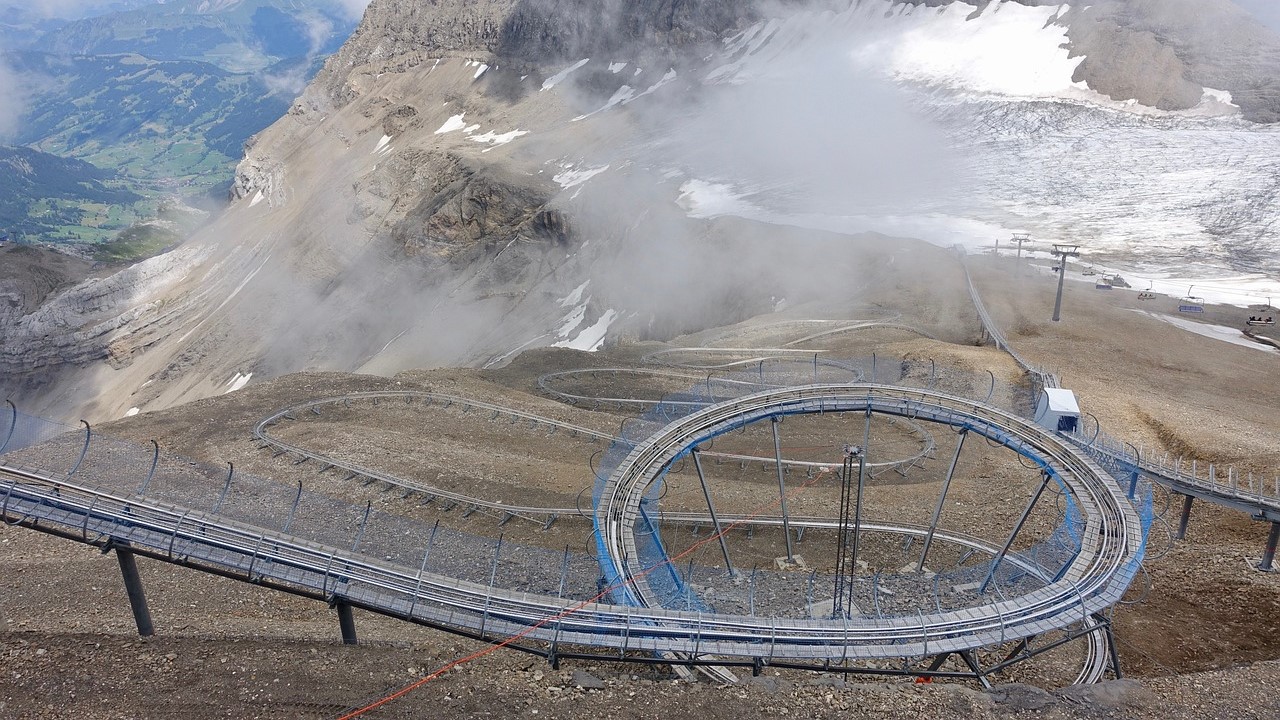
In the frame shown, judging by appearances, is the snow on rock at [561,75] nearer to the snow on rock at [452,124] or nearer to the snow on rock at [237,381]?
the snow on rock at [452,124]

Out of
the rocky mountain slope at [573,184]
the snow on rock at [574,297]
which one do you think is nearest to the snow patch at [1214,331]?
the rocky mountain slope at [573,184]

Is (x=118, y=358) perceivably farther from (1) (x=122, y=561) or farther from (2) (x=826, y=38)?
(2) (x=826, y=38)

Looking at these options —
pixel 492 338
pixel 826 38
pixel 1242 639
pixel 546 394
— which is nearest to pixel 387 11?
pixel 826 38

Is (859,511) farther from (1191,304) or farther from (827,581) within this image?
Result: (1191,304)

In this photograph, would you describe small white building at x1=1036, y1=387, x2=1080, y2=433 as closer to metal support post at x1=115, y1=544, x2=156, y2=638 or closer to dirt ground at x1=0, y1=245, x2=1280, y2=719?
dirt ground at x1=0, y1=245, x2=1280, y2=719

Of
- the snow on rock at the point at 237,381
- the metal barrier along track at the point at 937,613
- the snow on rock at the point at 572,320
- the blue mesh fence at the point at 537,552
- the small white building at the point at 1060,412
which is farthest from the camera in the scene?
the snow on rock at the point at 237,381

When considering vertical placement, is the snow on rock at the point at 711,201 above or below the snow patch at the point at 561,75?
below
